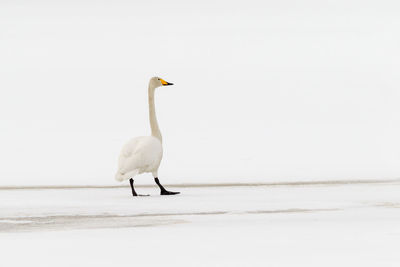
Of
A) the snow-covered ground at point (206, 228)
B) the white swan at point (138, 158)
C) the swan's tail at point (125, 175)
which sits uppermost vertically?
the white swan at point (138, 158)

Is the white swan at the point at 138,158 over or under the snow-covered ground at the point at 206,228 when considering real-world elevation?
over

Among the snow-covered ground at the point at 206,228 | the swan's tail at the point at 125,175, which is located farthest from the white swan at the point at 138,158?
the snow-covered ground at the point at 206,228

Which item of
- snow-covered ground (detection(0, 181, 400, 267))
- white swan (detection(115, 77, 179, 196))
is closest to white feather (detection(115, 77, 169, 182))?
white swan (detection(115, 77, 179, 196))

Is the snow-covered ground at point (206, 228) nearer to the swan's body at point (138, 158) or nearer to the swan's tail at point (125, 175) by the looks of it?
the swan's tail at point (125, 175)

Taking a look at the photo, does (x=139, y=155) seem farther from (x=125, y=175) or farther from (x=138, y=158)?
(x=125, y=175)

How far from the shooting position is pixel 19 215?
14.3 meters

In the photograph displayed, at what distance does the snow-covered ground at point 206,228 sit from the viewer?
33.0ft

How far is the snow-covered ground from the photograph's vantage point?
396 inches

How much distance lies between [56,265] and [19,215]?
473 cm

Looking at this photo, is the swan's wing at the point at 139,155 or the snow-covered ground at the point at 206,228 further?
the swan's wing at the point at 139,155

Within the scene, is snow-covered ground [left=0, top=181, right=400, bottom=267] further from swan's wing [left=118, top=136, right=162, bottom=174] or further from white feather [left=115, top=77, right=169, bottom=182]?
swan's wing [left=118, top=136, right=162, bottom=174]

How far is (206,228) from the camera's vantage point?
40.3 ft

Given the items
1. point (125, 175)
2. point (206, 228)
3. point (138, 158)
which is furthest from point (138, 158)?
point (206, 228)

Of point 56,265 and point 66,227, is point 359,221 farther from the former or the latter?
point 56,265
